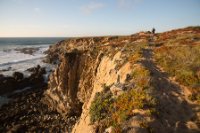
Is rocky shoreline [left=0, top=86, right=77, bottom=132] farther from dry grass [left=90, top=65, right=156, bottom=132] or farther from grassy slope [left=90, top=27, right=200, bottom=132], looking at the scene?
dry grass [left=90, top=65, right=156, bottom=132]

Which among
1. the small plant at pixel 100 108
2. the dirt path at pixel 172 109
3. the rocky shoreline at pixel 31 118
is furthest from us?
the rocky shoreline at pixel 31 118

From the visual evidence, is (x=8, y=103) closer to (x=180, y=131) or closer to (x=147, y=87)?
(x=147, y=87)

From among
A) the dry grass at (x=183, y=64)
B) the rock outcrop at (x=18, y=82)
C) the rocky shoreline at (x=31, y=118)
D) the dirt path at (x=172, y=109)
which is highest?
the dry grass at (x=183, y=64)

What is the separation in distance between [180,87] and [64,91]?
18.6 metres

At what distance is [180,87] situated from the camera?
1545 centimetres

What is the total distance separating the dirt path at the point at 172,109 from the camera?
38.0ft

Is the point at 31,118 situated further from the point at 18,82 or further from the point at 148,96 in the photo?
the point at 148,96

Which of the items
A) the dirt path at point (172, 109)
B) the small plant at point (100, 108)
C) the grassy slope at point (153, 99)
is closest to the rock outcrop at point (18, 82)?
the grassy slope at point (153, 99)

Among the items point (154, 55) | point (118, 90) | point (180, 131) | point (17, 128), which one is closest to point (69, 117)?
point (17, 128)

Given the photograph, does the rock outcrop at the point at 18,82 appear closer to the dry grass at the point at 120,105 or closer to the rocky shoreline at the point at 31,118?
the rocky shoreline at the point at 31,118

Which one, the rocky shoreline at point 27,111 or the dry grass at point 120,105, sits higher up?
the dry grass at point 120,105

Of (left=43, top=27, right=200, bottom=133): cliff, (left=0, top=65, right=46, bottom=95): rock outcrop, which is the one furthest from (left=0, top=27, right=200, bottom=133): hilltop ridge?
(left=0, top=65, right=46, bottom=95): rock outcrop

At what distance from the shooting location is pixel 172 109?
1302 centimetres

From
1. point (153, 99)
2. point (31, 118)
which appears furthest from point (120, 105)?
point (31, 118)
